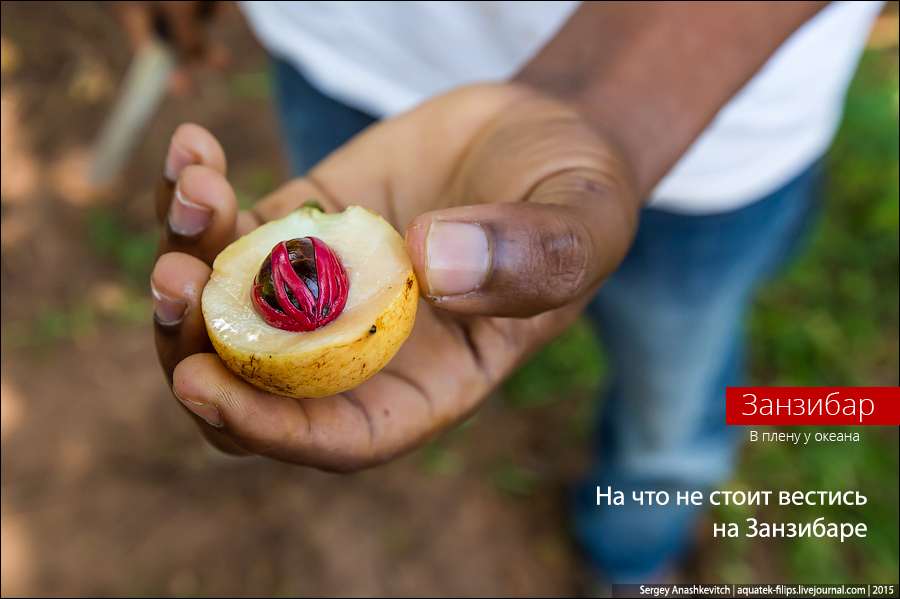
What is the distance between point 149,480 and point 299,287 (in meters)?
1.85

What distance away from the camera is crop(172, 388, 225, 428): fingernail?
3.31ft

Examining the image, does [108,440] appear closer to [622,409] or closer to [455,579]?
[455,579]

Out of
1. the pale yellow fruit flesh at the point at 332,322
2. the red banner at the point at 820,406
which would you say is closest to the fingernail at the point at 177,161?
the pale yellow fruit flesh at the point at 332,322

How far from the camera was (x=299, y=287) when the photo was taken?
1.14 m

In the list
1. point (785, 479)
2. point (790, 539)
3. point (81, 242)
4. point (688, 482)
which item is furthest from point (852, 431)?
point (81, 242)

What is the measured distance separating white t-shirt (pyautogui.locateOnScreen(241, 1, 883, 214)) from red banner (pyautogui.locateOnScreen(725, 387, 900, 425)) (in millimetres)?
943

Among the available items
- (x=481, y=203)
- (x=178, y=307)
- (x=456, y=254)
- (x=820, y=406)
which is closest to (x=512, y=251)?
(x=456, y=254)

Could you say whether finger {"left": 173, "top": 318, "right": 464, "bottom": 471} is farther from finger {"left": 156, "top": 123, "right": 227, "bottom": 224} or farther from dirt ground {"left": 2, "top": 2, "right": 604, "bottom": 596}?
dirt ground {"left": 2, "top": 2, "right": 604, "bottom": 596}

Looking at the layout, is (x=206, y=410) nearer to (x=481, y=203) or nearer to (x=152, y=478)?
(x=481, y=203)

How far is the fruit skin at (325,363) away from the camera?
42.1 inches

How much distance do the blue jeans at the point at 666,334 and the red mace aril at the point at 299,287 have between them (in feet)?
2.66

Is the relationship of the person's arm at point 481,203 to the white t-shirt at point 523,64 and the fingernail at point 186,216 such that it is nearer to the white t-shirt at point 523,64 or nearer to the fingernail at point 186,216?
the fingernail at point 186,216

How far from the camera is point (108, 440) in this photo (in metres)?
2.67

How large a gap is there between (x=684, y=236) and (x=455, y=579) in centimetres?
157
